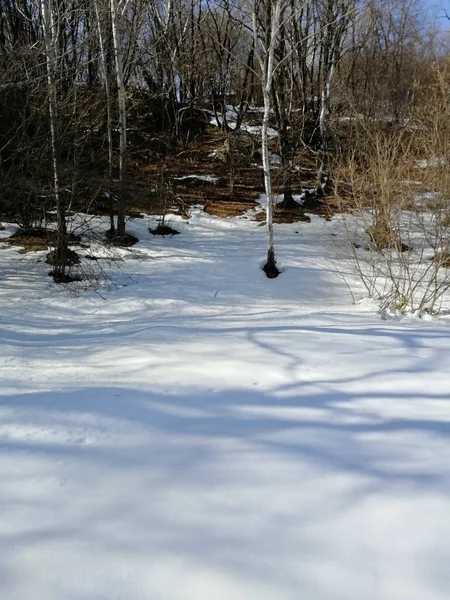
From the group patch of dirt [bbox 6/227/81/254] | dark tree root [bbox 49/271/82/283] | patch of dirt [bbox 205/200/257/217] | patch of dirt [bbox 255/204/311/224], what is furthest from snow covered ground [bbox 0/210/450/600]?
patch of dirt [bbox 205/200/257/217]

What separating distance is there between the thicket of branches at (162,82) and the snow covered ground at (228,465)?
575 centimetres

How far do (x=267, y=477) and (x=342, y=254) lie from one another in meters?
11.1

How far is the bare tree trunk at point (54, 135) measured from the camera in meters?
9.85

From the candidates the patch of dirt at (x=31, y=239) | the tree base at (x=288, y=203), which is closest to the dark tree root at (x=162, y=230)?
the patch of dirt at (x=31, y=239)

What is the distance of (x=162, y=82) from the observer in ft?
83.6

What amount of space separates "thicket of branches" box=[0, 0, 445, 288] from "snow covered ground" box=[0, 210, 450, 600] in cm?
575

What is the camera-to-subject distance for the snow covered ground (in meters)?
1.93

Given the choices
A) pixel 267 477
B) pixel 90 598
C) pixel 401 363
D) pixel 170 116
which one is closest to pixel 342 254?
pixel 401 363

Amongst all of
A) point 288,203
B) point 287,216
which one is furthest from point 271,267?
point 288,203

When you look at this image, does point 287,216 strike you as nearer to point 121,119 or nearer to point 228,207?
point 228,207

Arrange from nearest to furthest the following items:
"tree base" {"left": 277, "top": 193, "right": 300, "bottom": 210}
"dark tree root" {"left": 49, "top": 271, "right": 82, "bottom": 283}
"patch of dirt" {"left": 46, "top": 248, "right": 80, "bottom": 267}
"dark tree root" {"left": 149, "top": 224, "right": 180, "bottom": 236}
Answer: "dark tree root" {"left": 49, "top": 271, "right": 82, "bottom": 283}
"patch of dirt" {"left": 46, "top": 248, "right": 80, "bottom": 267}
"dark tree root" {"left": 149, "top": 224, "right": 180, "bottom": 236}
"tree base" {"left": 277, "top": 193, "right": 300, "bottom": 210}

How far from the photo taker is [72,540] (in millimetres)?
2123

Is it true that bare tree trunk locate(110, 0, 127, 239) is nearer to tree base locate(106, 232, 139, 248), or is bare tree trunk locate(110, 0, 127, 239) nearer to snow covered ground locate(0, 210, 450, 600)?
tree base locate(106, 232, 139, 248)

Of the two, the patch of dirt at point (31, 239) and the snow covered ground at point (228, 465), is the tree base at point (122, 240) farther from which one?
the snow covered ground at point (228, 465)
